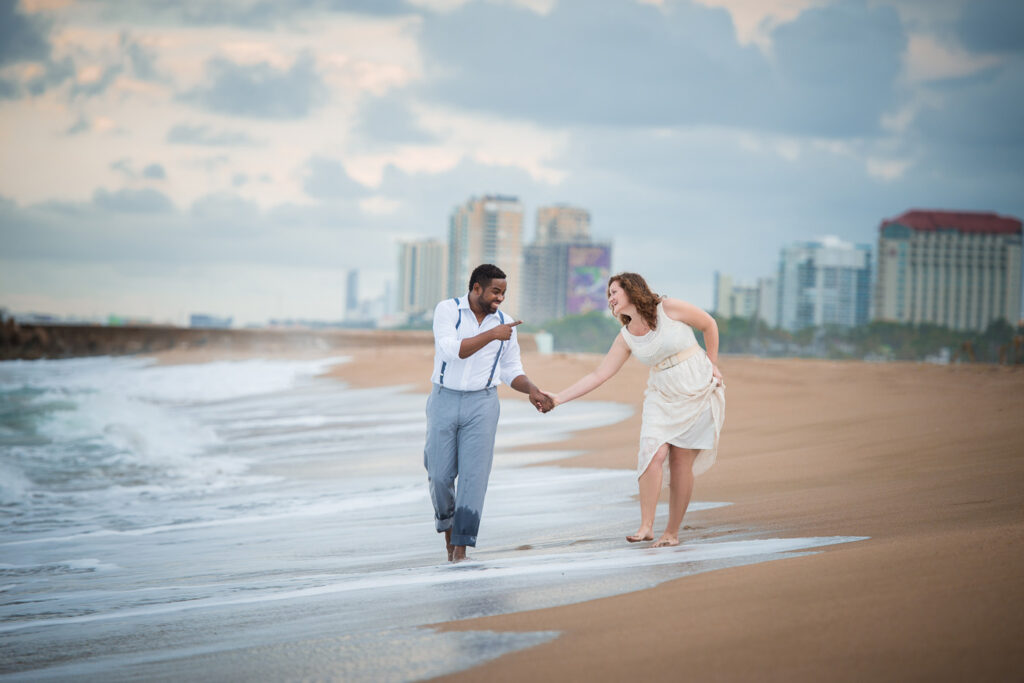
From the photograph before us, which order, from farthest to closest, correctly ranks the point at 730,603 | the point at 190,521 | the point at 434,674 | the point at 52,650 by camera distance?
the point at 190,521, the point at 52,650, the point at 730,603, the point at 434,674

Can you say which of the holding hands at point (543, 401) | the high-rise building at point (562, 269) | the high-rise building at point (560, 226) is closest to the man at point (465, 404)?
the holding hands at point (543, 401)

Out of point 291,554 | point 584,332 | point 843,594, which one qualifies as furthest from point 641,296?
point 584,332

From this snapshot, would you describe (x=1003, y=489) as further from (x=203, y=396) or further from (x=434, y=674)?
(x=203, y=396)

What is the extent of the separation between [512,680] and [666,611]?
796 mm

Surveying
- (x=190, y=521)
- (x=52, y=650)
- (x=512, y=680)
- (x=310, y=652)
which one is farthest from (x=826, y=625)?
(x=190, y=521)

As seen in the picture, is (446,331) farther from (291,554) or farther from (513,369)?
(291,554)

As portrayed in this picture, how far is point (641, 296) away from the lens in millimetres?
5719

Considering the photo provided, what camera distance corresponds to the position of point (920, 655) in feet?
9.39

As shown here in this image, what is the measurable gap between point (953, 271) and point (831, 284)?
20.3 meters

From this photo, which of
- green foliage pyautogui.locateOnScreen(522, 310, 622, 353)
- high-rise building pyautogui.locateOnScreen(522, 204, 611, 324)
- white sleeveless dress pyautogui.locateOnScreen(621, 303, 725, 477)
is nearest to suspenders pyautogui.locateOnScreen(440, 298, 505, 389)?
white sleeveless dress pyautogui.locateOnScreen(621, 303, 725, 477)

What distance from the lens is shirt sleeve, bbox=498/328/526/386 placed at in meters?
5.87

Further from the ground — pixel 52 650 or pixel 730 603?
pixel 730 603

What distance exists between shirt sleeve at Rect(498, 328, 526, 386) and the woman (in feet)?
1.62

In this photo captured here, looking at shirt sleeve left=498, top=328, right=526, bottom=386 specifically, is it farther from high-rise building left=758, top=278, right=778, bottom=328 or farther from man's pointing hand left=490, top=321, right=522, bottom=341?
high-rise building left=758, top=278, right=778, bottom=328
